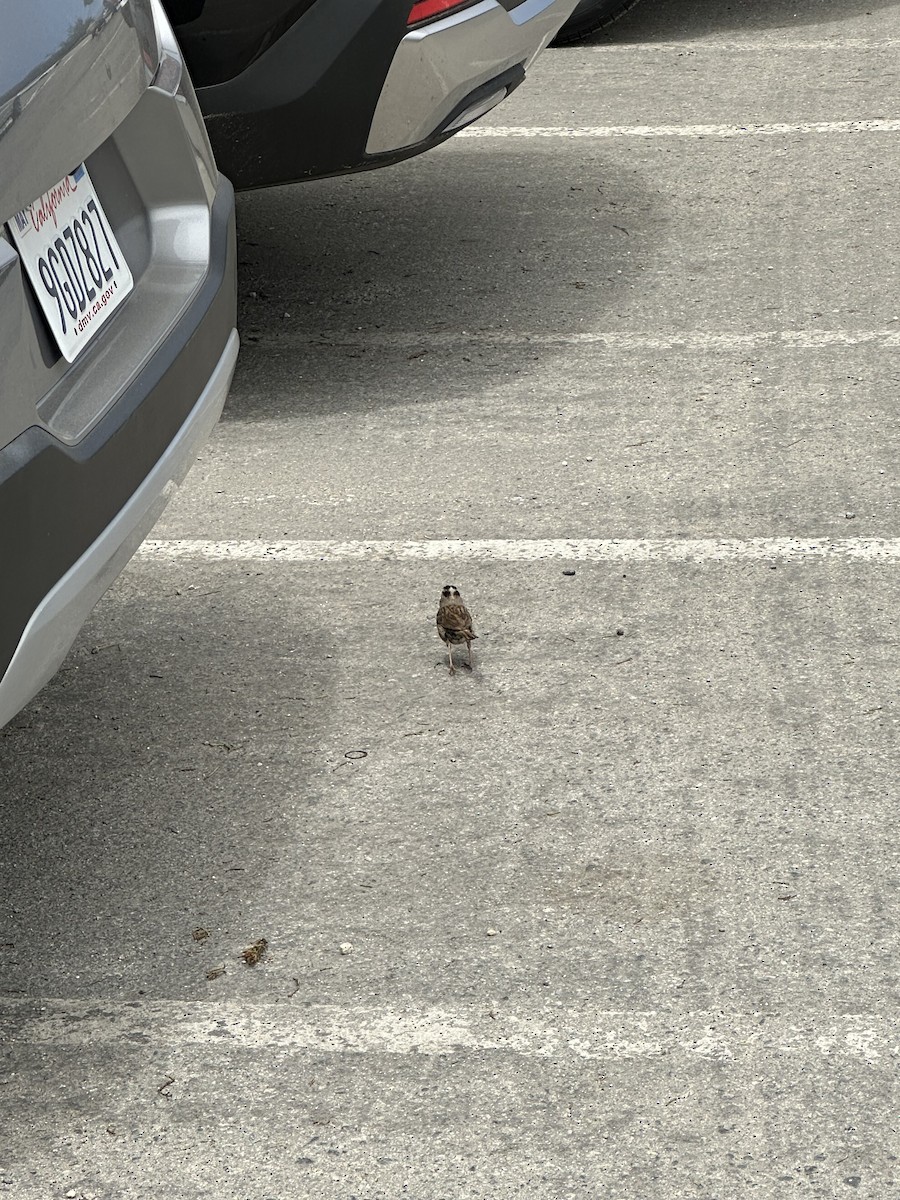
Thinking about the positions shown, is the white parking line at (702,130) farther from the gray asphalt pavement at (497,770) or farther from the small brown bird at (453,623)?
the small brown bird at (453,623)

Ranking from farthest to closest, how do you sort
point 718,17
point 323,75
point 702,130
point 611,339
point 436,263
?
point 718,17 → point 702,130 → point 436,263 → point 611,339 → point 323,75

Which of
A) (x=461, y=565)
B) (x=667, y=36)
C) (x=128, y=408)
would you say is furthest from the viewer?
(x=667, y=36)

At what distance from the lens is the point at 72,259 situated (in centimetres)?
290

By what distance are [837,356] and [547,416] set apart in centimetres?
102

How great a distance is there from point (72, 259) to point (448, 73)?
2776 mm

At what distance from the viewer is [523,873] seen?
3.31 m

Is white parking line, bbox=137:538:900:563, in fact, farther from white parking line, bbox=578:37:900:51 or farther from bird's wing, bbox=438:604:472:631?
white parking line, bbox=578:37:900:51

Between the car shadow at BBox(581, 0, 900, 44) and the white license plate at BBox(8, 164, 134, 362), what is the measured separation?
698 centimetres

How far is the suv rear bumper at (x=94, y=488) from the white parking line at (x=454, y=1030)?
0.65 metres

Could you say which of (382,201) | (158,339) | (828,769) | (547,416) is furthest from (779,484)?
(382,201)

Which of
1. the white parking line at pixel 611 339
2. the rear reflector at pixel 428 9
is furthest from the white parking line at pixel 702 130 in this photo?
the rear reflector at pixel 428 9

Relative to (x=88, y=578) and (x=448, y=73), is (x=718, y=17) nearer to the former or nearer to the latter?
(x=448, y=73)

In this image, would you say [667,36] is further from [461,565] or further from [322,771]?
[322,771]

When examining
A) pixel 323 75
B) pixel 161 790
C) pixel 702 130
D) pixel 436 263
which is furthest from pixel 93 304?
pixel 702 130
